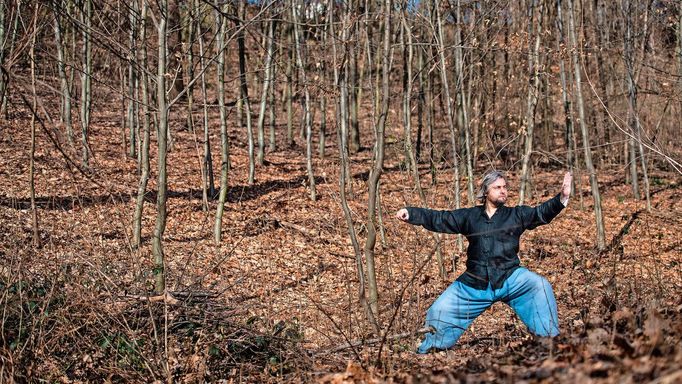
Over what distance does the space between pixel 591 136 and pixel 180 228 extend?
526 inches

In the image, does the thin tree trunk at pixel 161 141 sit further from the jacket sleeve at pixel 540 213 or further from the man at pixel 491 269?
the jacket sleeve at pixel 540 213

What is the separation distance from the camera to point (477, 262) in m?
5.92

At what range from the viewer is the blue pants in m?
5.78

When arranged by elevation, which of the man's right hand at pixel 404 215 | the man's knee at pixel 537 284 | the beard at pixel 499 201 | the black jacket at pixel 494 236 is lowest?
the man's knee at pixel 537 284

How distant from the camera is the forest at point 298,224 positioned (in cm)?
570

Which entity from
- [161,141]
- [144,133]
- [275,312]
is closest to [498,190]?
[275,312]

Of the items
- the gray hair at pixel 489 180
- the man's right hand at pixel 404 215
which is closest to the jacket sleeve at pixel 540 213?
the gray hair at pixel 489 180

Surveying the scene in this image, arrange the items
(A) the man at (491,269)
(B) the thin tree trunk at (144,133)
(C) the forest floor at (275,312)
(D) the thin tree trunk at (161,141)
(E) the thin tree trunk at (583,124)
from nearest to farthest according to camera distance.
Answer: (C) the forest floor at (275,312)
(A) the man at (491,269)
(D) the thin tree trunk at (161,141)
(B) the thin tree trunk at (144,133)
(E) the thin tree trunk at (583,124)

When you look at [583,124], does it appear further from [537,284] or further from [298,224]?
[537,284]

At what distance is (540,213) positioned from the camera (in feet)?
19.0

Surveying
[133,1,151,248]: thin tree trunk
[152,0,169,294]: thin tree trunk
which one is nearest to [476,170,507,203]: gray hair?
[152,0,169,294]: thin tree trunk

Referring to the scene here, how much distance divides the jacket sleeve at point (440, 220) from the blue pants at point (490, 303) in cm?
44

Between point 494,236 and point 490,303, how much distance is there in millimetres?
528

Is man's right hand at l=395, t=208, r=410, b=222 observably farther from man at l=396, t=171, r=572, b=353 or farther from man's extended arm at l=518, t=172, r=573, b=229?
man's extended arm at l=518, t=172, r=573, b=229
